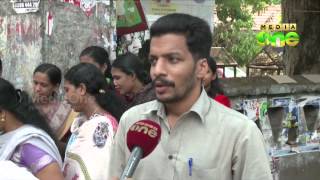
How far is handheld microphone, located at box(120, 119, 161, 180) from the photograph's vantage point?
1.95 metres

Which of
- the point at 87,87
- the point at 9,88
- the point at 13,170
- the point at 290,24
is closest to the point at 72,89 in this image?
the point at 87,87

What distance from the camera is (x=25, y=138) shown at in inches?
108

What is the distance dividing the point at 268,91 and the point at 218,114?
3.73m

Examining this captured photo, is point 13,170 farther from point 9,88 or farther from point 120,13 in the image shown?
point 120,13

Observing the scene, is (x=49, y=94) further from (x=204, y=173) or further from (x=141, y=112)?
(x=204, y=173)

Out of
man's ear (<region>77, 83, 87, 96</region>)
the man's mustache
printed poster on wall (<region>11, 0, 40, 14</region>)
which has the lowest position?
man's ear (<region>77, 83, 87, 96</region>)

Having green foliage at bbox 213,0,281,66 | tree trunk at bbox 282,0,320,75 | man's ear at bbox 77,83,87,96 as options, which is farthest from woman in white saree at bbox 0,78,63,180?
A: green foliage at bbox 213,0,281,66

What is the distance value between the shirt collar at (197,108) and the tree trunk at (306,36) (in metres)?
5.87

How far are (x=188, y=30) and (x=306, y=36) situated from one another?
20.6 feet

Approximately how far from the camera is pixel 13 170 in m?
2.50

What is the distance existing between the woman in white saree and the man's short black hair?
3.05 ft

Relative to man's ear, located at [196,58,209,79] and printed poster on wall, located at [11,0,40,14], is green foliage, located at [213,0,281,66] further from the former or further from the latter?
man's ear, located at [196,58,209,79]

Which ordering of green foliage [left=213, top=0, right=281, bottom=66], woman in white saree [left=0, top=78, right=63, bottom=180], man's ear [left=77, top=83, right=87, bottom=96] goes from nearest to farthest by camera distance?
woman in white saree [left=0, top=78, right=63, bottom=180], man's ear [left=77, top=83, right=87, bottom=96], green foliage [left=213, top=0, right=281, bottom=66]

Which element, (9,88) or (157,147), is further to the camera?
(9,88)
